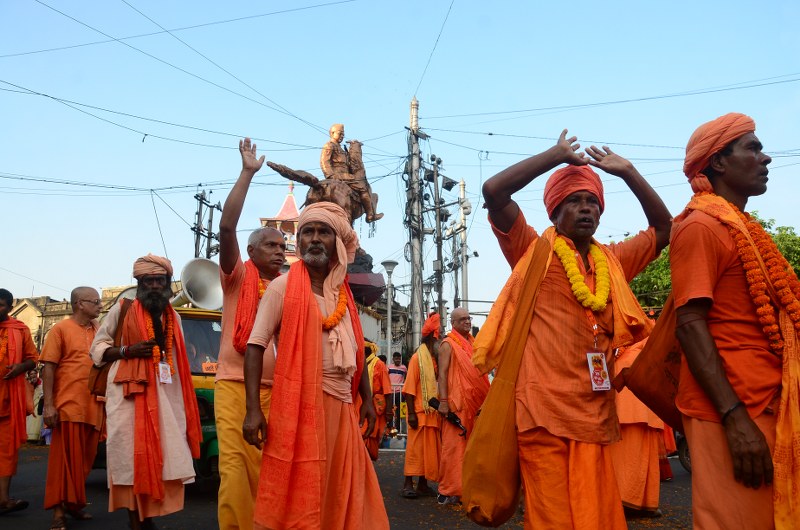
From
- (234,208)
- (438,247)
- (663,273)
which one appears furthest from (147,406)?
(663,273)

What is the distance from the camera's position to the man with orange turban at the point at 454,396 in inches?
320

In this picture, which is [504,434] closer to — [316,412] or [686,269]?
[316,412]

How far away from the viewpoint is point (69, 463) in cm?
711

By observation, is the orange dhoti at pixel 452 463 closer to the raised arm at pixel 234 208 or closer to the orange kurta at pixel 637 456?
the orange kurta at pixel 637 456

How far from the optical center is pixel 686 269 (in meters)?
2.93

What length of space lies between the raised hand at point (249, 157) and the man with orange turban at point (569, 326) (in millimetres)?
1935

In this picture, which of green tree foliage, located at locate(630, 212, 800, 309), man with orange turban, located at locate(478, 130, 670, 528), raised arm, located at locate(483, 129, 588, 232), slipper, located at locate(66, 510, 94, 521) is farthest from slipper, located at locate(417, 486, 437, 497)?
green tree foliage, located at locate(630, 212, 800, 309)

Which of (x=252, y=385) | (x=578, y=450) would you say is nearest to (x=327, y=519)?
(x=252, y=385)

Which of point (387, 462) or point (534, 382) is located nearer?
point (534, 382)

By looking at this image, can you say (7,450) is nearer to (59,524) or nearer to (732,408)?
(59,524)

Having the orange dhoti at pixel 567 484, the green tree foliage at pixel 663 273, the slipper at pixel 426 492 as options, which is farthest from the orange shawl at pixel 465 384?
the green tree foliage at pixel 663 273

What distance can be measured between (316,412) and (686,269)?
2081 millimetres

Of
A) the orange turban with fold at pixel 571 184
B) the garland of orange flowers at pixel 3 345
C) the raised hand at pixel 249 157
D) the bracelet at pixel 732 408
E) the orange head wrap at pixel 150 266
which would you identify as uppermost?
the raised hand at pixel 249 157

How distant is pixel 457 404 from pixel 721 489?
560 cm
